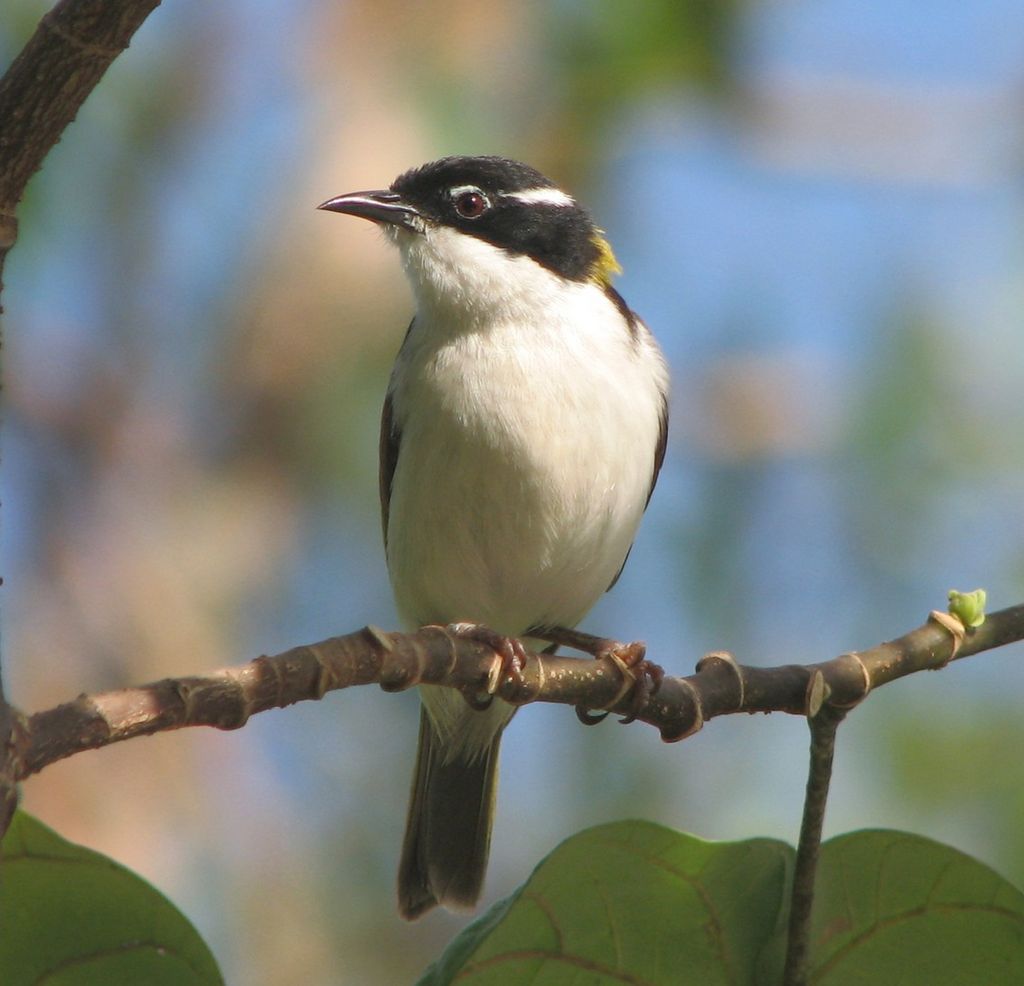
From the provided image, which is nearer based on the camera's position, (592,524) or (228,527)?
(592,524)

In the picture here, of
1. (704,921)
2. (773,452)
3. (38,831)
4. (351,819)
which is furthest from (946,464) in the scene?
(38,831)

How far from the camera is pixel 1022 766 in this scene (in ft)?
25.7

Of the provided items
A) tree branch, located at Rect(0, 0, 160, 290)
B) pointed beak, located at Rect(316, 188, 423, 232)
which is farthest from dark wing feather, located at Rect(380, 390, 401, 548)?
tree branch, located at Rect(0, 0, 160, 290)

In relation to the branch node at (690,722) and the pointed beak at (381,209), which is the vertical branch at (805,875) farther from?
the pointed beak at (381,209)

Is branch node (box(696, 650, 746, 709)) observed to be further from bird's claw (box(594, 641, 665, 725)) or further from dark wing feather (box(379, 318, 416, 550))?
dark wing feather (box(379, 318, 416, 550))

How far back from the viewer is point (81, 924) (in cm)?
247

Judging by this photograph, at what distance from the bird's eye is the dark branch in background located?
10.5 ft

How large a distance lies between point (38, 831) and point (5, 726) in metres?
0.68

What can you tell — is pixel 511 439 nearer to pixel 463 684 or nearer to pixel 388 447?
pixel 388 447

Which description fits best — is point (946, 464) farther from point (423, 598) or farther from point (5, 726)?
point (5, 726)

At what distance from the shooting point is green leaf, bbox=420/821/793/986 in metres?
2.58

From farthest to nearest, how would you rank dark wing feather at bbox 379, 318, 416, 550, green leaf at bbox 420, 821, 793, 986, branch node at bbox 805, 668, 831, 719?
dark wing feather at bbox 379, 318, 416, 550 < branch node at bbox 805, 668, 831, 719 < green leaf at bbox 420, 821, 793, 986

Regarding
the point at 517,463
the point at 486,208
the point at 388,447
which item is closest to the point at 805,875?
the point at 517,463

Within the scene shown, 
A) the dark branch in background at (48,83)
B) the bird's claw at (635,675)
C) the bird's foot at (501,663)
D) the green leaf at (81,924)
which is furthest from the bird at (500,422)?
the dark branch in background at (48,83)
